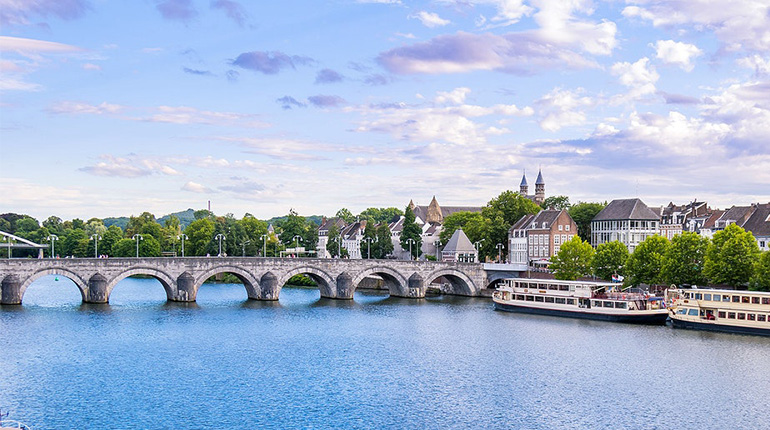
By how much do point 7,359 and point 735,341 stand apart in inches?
2148

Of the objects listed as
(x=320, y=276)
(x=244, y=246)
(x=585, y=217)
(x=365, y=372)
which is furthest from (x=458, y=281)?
(x=365, y=372)

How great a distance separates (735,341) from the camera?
62.8 meters

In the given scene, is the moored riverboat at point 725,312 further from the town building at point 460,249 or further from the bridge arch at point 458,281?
the town building at point 460,249

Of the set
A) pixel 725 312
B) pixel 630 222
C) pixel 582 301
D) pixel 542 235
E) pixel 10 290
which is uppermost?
pixel 630 222

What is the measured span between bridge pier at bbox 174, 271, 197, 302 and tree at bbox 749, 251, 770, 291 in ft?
191

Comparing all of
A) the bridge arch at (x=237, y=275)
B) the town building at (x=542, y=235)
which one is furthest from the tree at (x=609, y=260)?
the bridge arch at (x=237, y=275)

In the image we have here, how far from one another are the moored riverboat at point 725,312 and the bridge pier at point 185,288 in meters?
50.2

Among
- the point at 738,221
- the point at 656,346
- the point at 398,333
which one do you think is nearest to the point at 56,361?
the point at 398,333

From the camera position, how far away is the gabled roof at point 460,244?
11968 cm

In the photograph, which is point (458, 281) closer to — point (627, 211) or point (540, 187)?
point (627, 211)

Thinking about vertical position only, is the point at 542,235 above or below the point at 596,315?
above

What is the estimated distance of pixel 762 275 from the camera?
74.4m

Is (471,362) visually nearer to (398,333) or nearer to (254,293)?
(398,333)

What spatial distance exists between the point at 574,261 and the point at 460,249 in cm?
2491
